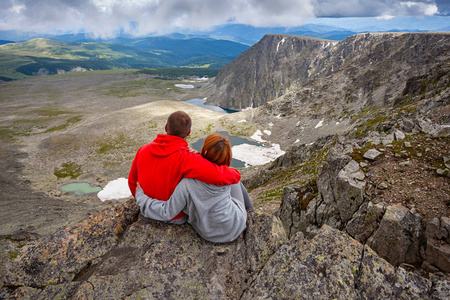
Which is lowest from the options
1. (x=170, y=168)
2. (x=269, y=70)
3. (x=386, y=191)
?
(x=269, y=70)

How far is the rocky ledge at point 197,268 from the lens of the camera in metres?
5.71

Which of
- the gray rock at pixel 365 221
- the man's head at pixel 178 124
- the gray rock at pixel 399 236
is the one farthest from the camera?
the gray rock at pixel 365 221

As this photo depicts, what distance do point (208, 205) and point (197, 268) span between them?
5.60 feet

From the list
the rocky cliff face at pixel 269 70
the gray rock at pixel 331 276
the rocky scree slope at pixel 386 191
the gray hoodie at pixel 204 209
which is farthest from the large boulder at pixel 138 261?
the rocky cliff face at pixel 269 70

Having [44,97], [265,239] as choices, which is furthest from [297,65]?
[44,97]

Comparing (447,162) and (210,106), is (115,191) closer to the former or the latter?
(447,162)

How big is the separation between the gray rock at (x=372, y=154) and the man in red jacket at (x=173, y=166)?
15230 mm

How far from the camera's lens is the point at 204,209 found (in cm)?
676

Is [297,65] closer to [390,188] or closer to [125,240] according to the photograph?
[390,188]

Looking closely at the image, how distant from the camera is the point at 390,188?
14.5m

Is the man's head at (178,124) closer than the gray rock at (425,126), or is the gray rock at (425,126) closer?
the man's head at (178,124)

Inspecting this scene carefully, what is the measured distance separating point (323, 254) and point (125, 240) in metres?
5.71

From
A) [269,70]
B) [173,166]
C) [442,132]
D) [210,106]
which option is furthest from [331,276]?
[210,106]

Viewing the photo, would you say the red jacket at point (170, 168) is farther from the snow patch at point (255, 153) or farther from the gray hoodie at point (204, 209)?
the snow patch at point (255, 153)
